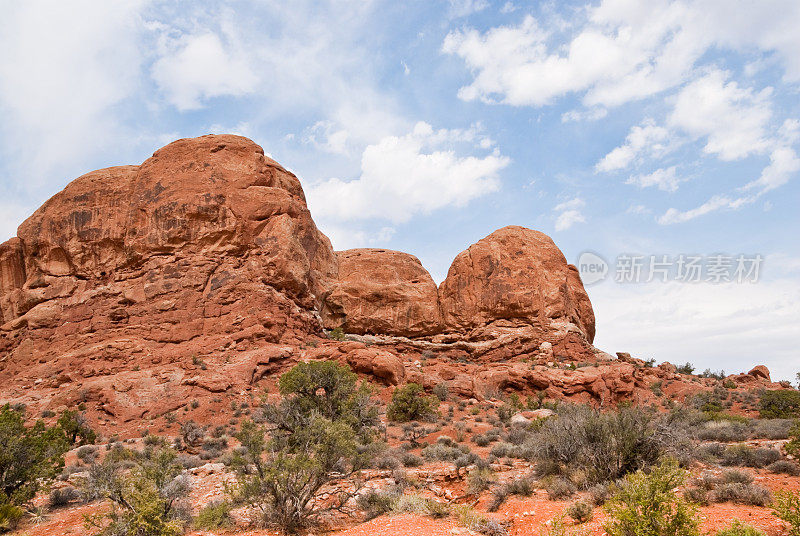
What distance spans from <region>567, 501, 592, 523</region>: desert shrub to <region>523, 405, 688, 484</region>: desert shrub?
174 centimetres

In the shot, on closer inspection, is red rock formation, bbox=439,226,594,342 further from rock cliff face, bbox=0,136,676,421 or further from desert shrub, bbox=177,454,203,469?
desert shrub, bbox=177,454,203,469

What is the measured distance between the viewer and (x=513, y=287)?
32.6 meters

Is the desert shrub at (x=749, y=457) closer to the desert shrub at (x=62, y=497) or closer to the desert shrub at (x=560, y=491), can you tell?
the desert shrub at (x=560, y=491)

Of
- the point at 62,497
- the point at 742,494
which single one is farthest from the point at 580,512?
the point at 62,497

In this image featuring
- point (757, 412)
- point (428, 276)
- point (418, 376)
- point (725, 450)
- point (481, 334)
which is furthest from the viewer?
point (428, 276)

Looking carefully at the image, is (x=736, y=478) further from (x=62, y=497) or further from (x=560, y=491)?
(x=62, y=497)

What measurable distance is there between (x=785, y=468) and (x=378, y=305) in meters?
27.9

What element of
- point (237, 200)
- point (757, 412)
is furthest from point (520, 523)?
point (237, 200)

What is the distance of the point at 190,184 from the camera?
27203 mm

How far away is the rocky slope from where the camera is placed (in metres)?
22.2

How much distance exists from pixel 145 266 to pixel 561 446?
24799 millimetres

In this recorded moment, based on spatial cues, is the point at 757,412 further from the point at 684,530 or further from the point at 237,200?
the point at 237,200

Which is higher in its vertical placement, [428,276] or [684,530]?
[428,276]

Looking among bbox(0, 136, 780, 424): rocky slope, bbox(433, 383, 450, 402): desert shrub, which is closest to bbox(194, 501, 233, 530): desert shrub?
bbox(0, 136, 780, 424): rocky slope
